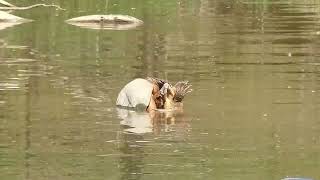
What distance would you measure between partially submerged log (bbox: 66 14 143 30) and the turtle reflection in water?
35.9 feet

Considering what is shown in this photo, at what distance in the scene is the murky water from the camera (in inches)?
384

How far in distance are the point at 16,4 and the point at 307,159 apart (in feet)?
74.2

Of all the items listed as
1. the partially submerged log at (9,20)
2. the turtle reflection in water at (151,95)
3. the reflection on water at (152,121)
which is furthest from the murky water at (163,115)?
the partially submerged log at (9,20)

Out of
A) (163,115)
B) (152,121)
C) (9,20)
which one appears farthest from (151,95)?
(9,20)

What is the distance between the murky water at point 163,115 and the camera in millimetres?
9742

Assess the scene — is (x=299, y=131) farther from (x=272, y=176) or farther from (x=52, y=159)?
(x=52, y=159)

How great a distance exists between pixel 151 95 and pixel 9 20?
12.7 m

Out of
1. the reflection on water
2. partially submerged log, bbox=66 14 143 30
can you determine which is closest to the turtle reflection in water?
the reflection on water

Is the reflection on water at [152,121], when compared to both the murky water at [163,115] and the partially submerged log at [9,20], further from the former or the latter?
the partially submerged log at [9,20]

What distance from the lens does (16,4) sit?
103 ft

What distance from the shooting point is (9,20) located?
25109mm

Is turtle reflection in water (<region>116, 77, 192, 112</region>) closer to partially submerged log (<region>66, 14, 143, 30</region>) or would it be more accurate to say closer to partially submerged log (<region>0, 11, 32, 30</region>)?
partially submerged log (<region>66, 14, 143, 30</region>)

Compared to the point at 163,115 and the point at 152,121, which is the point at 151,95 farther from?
the point at 152,121

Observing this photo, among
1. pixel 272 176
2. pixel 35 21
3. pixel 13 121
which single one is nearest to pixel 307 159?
pixel 272 176
